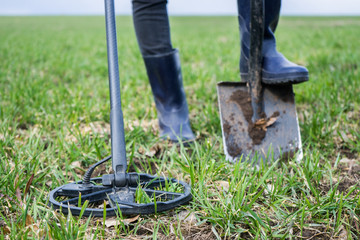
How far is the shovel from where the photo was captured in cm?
181

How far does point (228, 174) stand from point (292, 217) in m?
0.44

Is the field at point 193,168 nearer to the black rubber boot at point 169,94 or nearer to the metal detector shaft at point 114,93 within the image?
the black rubber boot at point 169,94

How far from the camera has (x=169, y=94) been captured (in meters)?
2.19

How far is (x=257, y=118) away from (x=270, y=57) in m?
0.33

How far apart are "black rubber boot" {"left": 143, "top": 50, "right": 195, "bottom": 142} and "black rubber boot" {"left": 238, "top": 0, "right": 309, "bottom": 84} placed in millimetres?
424

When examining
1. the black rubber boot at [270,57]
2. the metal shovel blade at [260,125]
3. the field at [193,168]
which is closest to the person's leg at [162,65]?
the field at [193,168]

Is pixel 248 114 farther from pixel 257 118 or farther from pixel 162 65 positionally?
pixel 162 65

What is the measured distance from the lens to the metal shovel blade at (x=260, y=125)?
1.82 metres

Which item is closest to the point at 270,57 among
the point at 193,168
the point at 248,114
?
the point at 248,114

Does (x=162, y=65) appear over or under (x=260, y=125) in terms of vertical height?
over

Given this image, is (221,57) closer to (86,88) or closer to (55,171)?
(86,88)

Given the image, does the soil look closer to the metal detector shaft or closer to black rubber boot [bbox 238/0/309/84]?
black rubber boot [bbox 238/0/309/84]

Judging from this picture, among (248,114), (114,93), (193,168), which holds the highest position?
(114,93)

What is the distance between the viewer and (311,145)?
6.50 feet
